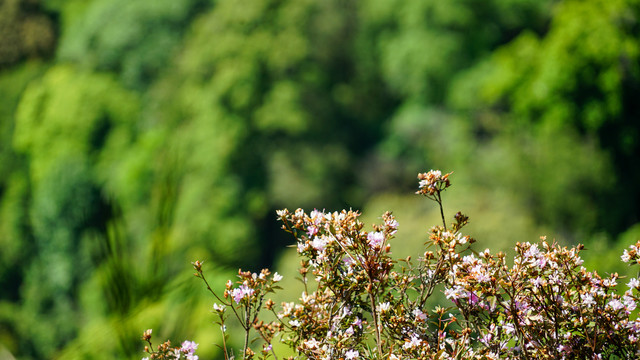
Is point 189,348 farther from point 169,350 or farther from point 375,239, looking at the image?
point 375,239

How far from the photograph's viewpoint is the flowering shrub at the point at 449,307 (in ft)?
3.60

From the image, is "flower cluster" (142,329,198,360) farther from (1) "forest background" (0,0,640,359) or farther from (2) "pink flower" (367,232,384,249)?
(1) "forest background" (0,0,640,359)

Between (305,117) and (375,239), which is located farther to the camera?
(305,117)

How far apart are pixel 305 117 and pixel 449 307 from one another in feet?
34.2

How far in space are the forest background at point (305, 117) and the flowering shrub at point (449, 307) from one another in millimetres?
6295

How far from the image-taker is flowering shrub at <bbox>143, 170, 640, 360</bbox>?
110cm

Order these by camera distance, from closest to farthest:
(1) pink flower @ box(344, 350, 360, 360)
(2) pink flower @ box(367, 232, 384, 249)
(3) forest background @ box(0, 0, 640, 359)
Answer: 1. (1) pink flower @ box(344, 350, 360, 360)
2. (2) pink flower @ box(367, 232, 384, 249)
3. (3) forest background @ box(0, 0, 640, 359)

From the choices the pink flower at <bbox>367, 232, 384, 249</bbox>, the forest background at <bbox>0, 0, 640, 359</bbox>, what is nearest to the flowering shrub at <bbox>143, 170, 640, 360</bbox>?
the pink flower at <bbox>367, 232, 384, 249</bbox>

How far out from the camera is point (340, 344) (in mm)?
1091

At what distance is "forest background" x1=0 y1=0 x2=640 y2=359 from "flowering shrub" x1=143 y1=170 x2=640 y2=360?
6295mm

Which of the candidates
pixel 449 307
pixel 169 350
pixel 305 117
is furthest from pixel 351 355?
pixel 305 117

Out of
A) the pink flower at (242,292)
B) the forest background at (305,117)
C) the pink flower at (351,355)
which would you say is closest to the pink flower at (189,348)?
the pink flower at (242,292)

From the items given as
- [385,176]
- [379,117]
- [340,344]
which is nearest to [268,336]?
[340,344]

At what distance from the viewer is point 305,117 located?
37.6 ft
